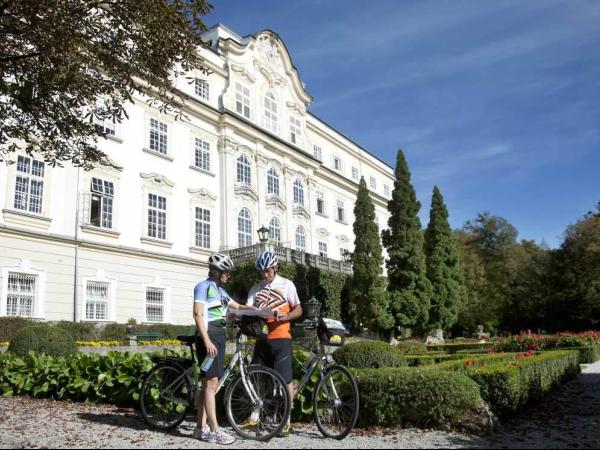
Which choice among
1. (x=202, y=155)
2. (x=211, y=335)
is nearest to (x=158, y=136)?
(x=202, y=155)

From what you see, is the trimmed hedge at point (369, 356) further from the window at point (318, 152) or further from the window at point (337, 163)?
the window at point (337, 163)

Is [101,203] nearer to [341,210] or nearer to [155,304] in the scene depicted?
[155,304]

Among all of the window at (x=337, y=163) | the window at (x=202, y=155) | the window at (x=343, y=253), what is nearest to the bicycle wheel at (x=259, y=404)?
the window at (x=202, y=155)

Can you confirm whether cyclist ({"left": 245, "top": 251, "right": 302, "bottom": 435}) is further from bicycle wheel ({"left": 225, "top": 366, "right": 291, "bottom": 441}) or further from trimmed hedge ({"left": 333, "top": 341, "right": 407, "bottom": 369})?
trimmed hedge ({"left": 333, "top": 341, "right": 407, "bottom": 369})

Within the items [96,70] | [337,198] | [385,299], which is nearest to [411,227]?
[385,299]

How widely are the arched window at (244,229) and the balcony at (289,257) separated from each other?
145 centimetres

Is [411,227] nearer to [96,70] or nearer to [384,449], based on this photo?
[96,70]

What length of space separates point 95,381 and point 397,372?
4866 mm

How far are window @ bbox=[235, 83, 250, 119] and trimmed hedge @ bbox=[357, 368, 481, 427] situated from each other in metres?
26.4

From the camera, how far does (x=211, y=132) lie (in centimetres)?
2927

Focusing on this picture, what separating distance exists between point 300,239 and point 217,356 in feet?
95.8

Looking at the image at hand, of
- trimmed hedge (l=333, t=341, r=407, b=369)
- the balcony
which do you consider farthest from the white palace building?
trimmed hedge (l=333, t=341, r=407, b=369)

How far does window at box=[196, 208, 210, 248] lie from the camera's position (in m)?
27.6

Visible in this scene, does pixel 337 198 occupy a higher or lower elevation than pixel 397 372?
higher
